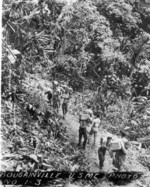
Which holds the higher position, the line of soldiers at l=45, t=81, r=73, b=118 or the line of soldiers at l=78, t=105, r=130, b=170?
the line of soldiers at l=45, t=81, r=73, b=118

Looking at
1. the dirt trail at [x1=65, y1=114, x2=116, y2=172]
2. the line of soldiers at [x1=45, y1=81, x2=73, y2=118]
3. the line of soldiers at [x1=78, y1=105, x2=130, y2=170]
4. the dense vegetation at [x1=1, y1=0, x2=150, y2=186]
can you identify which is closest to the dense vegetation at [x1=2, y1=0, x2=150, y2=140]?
the dense vegetation at [x1=1, y1=0, x2=150, y2=186]

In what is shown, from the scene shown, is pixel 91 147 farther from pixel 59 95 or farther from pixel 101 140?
pixel 59 95

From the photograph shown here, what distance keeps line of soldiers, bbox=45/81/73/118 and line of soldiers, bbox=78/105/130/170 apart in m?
0.49

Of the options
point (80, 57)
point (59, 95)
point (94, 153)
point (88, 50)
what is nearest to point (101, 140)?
point (94, 153)

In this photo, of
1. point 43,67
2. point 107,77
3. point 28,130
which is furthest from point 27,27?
point 107,77

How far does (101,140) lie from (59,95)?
Result: 1446mm

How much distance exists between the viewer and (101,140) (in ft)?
21.5

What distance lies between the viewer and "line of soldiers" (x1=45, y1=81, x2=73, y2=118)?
684 centimetres

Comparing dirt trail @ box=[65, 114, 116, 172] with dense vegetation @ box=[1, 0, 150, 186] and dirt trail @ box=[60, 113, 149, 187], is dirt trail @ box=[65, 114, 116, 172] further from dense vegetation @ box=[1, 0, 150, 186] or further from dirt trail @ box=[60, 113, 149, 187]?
dense vegetation @ box=[1, 0, 150, 186]

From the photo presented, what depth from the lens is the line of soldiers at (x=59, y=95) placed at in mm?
6836

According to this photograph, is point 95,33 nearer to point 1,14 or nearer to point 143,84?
point 143,84

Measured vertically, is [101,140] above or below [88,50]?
below

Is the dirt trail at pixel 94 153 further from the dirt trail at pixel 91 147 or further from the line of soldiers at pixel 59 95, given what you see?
the line of soldiers at pixel 59 95

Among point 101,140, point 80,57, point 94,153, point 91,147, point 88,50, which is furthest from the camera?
point 88,50
